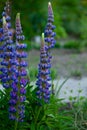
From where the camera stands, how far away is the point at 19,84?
157 inches

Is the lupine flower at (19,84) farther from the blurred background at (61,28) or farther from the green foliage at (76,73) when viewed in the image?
the green foliage at (76,73)

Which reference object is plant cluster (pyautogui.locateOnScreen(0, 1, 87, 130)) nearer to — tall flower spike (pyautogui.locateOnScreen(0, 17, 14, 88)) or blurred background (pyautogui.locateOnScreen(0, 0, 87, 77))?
tall flower spike (pyautogui.locateOnScreen(0, 17, 14, 88))

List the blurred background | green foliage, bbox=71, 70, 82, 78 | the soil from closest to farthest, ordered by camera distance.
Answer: green foliage, bbox=71, 70, 82, 78 < the soil < the blurred background

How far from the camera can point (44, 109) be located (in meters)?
4.26

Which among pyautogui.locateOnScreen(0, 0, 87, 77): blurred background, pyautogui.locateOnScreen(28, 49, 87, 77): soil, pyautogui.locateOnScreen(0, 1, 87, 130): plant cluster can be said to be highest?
pyautogui.locateOnScreen(0, 0, 87, 77): blurred background

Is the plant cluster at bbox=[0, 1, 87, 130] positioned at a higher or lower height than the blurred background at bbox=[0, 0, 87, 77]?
lower

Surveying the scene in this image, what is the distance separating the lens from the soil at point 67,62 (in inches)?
336

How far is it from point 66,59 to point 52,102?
567 centimetres

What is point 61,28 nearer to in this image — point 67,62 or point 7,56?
point 67,62

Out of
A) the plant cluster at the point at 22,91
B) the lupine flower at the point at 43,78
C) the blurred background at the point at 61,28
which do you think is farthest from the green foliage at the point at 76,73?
the lupine flower at the point at 43,78

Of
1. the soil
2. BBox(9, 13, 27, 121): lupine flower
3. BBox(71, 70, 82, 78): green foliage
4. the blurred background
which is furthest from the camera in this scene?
the blurred background

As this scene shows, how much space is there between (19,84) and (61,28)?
9.50 metres

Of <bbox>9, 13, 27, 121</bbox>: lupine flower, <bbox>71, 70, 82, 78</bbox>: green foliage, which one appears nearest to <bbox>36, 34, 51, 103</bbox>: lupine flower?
<bbox>9, 13, 27, 121</bbox>: lupine flower

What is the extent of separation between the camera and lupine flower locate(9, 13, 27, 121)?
3.88 metres
